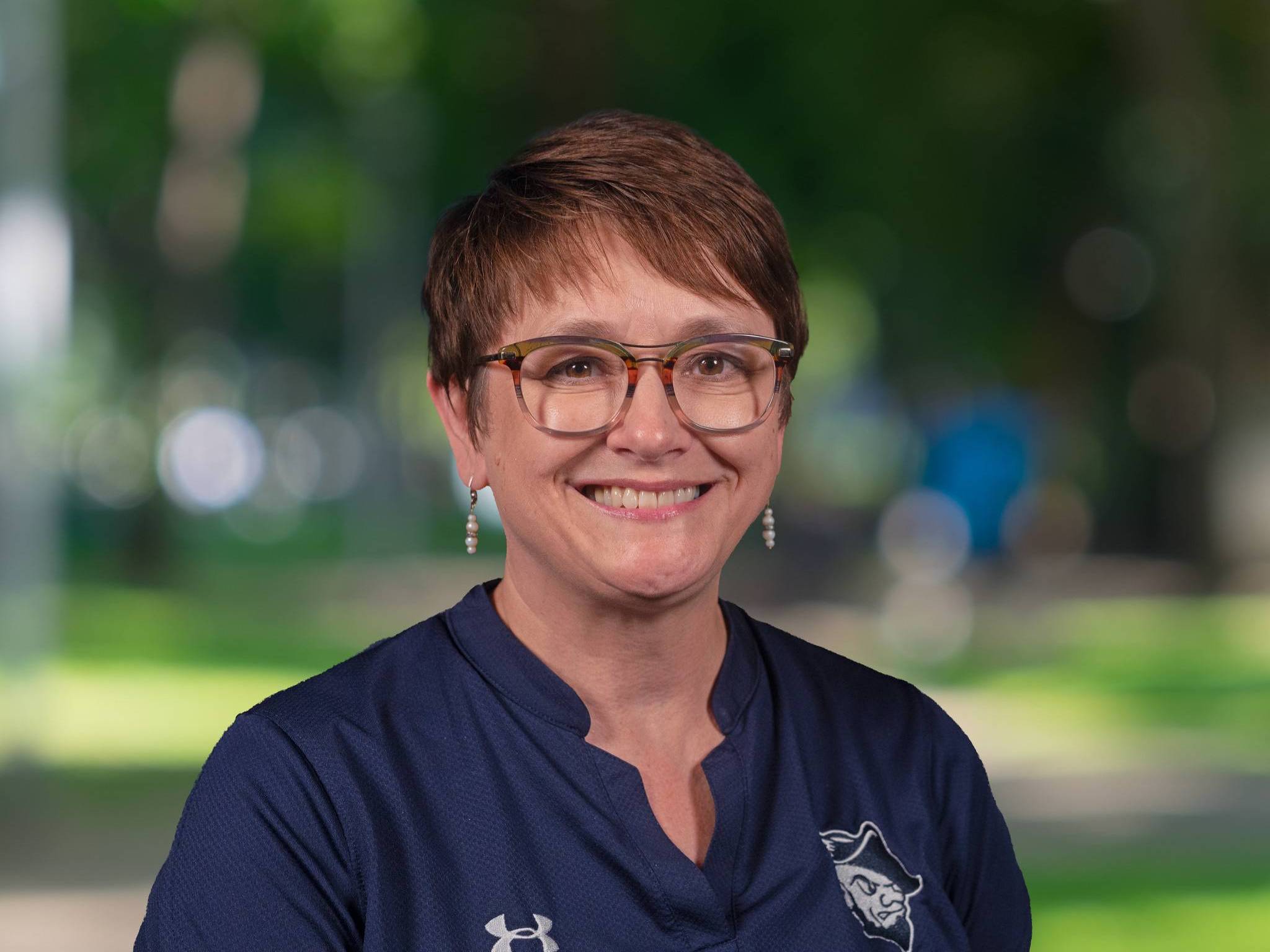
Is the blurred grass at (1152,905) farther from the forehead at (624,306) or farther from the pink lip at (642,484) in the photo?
the forehead at (624,306)

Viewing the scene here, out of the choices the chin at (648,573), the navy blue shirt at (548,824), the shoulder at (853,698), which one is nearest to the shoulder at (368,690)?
the navy blue shirt at (548,824)

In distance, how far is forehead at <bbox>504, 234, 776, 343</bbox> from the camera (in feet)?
8.98

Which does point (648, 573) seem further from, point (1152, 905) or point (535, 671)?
point (1152, 905)

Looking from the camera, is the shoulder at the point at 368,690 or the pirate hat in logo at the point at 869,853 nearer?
the shoulder at the point at 368,690

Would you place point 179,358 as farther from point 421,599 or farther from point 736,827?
point 736,827

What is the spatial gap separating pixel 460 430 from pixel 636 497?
36 cm

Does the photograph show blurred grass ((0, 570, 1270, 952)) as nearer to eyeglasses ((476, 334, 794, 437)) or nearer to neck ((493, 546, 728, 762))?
neck ((493, 546, 728, 762))

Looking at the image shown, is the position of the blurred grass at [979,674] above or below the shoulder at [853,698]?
below

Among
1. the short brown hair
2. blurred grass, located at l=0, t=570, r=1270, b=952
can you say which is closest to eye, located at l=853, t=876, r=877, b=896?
the short brown hair

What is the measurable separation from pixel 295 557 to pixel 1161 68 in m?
16.6

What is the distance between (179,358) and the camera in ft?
97.0

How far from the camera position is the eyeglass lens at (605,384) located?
275 centimetres

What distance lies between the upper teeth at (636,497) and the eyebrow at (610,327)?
8.2 inches

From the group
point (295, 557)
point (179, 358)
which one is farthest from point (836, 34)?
point (295, 557)
